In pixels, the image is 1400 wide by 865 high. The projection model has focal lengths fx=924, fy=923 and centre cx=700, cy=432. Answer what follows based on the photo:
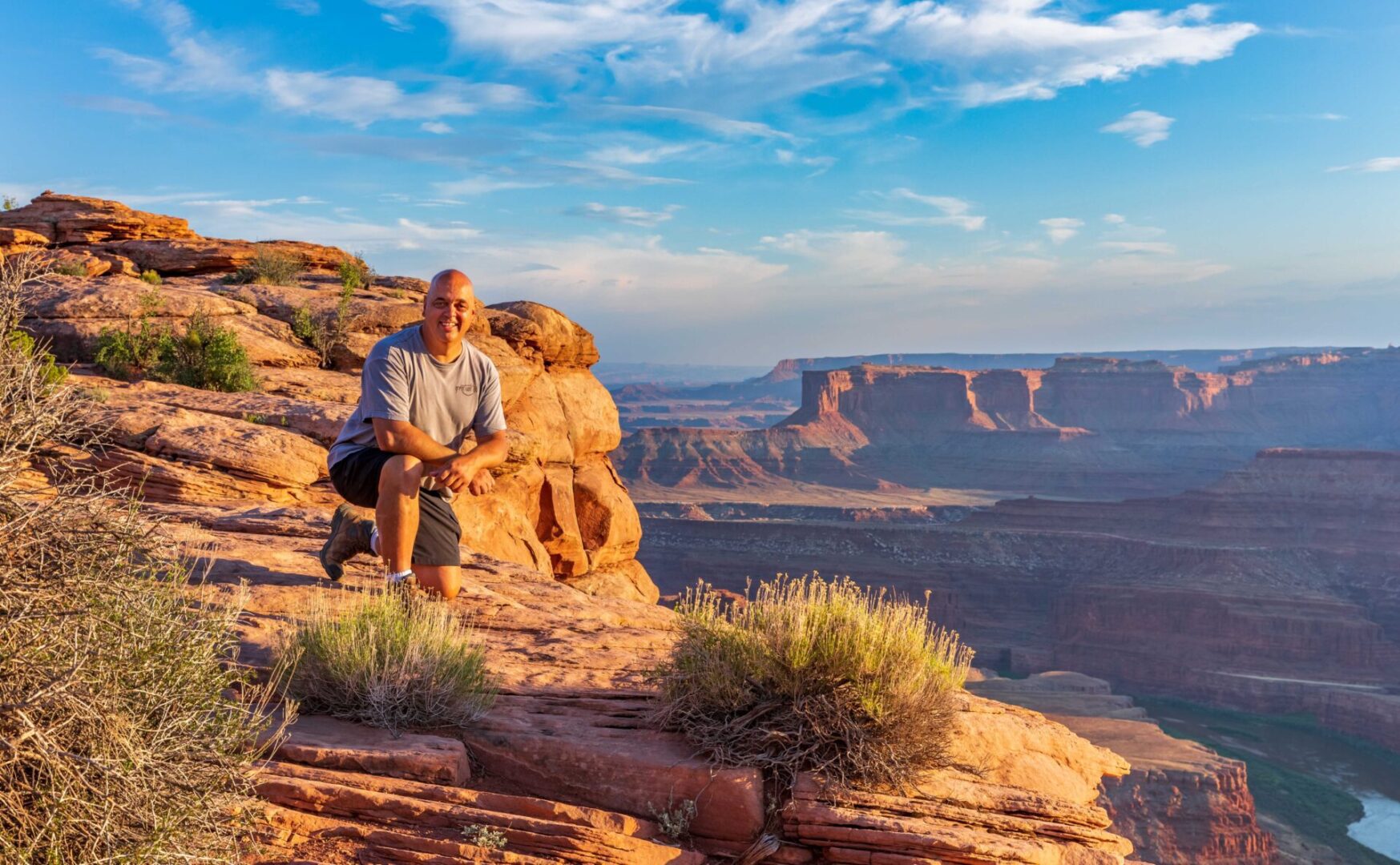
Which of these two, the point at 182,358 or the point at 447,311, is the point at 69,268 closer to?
the point at 182,358

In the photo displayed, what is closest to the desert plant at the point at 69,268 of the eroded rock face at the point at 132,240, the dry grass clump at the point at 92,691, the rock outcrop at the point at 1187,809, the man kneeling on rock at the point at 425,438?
the eroded rock face at the point at 132,240

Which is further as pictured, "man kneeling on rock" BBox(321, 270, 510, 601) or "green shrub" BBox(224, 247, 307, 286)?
"green shrub" BBox(224, 247, 307, 286)

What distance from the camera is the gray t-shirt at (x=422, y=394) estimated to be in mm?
5301

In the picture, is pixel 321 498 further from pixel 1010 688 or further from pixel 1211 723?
pixel 1211 723

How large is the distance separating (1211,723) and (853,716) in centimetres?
5522

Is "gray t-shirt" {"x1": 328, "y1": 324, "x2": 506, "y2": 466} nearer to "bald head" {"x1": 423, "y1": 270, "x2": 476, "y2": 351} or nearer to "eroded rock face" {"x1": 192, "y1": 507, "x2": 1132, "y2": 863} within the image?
"bald head" {"x1": 423, "y1": 270, "x2": 476, "y2": 351}

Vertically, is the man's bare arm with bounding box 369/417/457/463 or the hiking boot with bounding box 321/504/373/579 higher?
the man's bare arm with bounding box 369/417/457/463

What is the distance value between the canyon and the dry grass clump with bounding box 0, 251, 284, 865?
0.97 feet

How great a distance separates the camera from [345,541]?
6.29 metres

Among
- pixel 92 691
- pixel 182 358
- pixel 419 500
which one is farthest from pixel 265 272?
pixel 92 691

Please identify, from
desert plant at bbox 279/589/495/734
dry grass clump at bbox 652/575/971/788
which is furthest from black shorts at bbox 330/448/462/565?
dry grass clump at bbox 652/575/971/788

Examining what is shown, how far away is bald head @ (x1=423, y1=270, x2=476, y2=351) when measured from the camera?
5371 mm

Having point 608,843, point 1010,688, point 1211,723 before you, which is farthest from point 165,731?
point 1211,723

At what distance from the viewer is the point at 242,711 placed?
3.60 m
